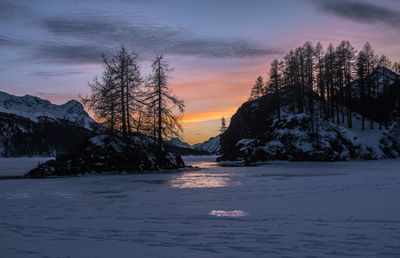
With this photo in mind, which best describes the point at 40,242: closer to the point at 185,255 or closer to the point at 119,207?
the point at 185,255

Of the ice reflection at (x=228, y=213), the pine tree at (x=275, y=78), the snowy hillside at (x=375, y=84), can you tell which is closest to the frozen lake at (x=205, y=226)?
the ice reflection at (x=228, y=213)

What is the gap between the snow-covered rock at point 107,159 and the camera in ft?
78.1

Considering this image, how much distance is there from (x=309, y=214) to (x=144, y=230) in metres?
4.26

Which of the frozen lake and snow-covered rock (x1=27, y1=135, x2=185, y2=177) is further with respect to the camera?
snow-covered rock (x1=27, y1=135, x2=185, y2=177)

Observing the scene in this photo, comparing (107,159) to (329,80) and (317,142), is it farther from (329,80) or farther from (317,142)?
(329,80)

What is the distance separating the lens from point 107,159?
25.9m

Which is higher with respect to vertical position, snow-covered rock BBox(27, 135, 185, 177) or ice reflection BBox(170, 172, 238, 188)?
snow-covered rock BBox(27, 135, 185, 177)

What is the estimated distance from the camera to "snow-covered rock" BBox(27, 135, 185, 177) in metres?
23.8

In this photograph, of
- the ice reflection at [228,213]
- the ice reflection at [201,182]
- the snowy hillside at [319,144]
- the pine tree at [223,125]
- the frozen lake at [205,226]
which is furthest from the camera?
the pine tree at [223,125]

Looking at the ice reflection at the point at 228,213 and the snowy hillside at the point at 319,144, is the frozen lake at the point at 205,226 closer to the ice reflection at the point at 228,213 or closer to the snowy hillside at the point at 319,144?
the ice reflection at the point at 228,213

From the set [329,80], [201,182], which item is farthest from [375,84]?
[201,182]

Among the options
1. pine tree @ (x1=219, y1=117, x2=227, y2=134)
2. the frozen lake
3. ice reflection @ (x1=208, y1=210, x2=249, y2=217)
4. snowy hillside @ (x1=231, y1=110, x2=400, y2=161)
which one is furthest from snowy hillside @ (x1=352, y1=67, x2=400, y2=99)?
ice reflection @ (x1=208, y1=210, x2=249, y2=217)

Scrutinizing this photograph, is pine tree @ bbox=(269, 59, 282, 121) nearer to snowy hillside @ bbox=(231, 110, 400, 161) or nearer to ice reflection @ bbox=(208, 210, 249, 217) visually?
snowy hillside @ bbox=(231, 110, 400, 161)

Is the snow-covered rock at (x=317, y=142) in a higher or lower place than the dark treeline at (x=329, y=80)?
lower
